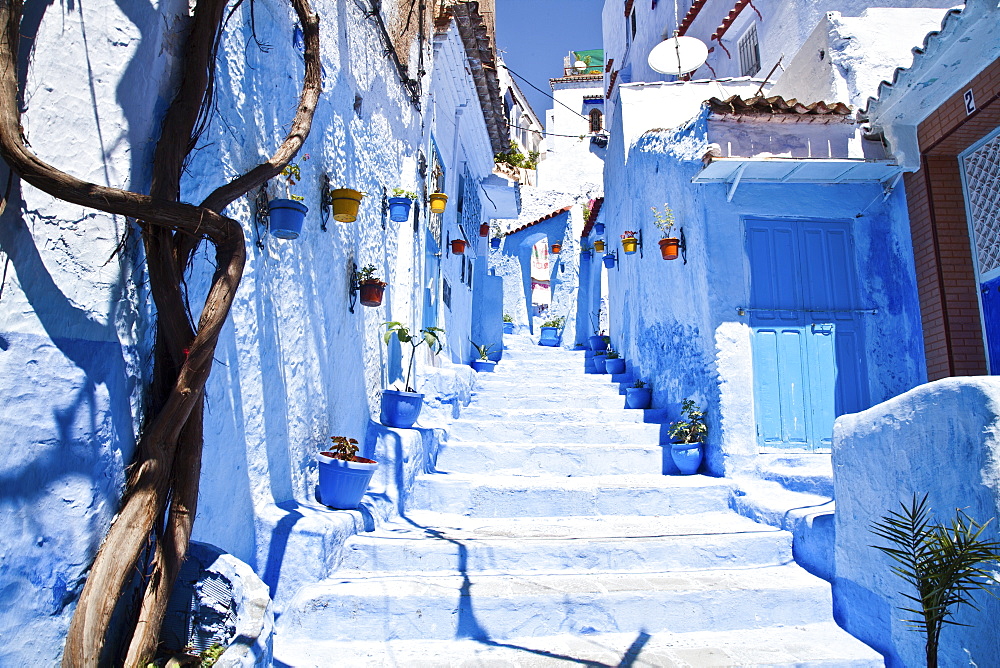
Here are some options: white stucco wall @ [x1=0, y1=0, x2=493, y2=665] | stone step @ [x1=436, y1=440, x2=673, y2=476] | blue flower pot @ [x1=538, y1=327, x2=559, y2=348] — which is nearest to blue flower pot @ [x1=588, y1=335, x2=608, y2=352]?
blue flower pot @ [x1=538, y1=327, x2=559, y2=348]

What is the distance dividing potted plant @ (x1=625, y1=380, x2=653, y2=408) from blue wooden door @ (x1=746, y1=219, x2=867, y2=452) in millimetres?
2140

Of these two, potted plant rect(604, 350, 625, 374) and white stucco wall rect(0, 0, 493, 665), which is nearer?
white stucco wall rect(0, 0, 493, 665)

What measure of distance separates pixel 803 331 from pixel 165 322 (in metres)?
6.20

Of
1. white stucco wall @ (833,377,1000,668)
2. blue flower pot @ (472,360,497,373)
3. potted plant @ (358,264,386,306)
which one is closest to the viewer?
white stucco wall @ (833,377,1000,668)

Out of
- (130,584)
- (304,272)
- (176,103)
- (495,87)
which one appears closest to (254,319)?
(304,272)

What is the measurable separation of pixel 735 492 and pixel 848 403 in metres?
1.82

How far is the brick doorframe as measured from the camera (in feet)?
20.1

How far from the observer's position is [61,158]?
254cm

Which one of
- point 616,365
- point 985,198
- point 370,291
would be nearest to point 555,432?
point 370,291

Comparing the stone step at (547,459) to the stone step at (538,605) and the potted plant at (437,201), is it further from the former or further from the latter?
the potted plant at (437,201)

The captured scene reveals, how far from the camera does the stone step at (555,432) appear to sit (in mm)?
7395

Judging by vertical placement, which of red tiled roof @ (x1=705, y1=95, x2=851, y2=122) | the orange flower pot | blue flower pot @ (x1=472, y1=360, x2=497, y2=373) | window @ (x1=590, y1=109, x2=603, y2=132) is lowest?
blue flower pot @ (x1=472, y1=360, x2=497, y2=373)

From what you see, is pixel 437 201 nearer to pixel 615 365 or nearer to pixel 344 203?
pixel 344 203

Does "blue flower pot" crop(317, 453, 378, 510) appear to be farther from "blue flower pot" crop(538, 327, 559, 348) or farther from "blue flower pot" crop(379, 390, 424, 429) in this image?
"blue flower pot" crop(538, 327, 559, 348)
